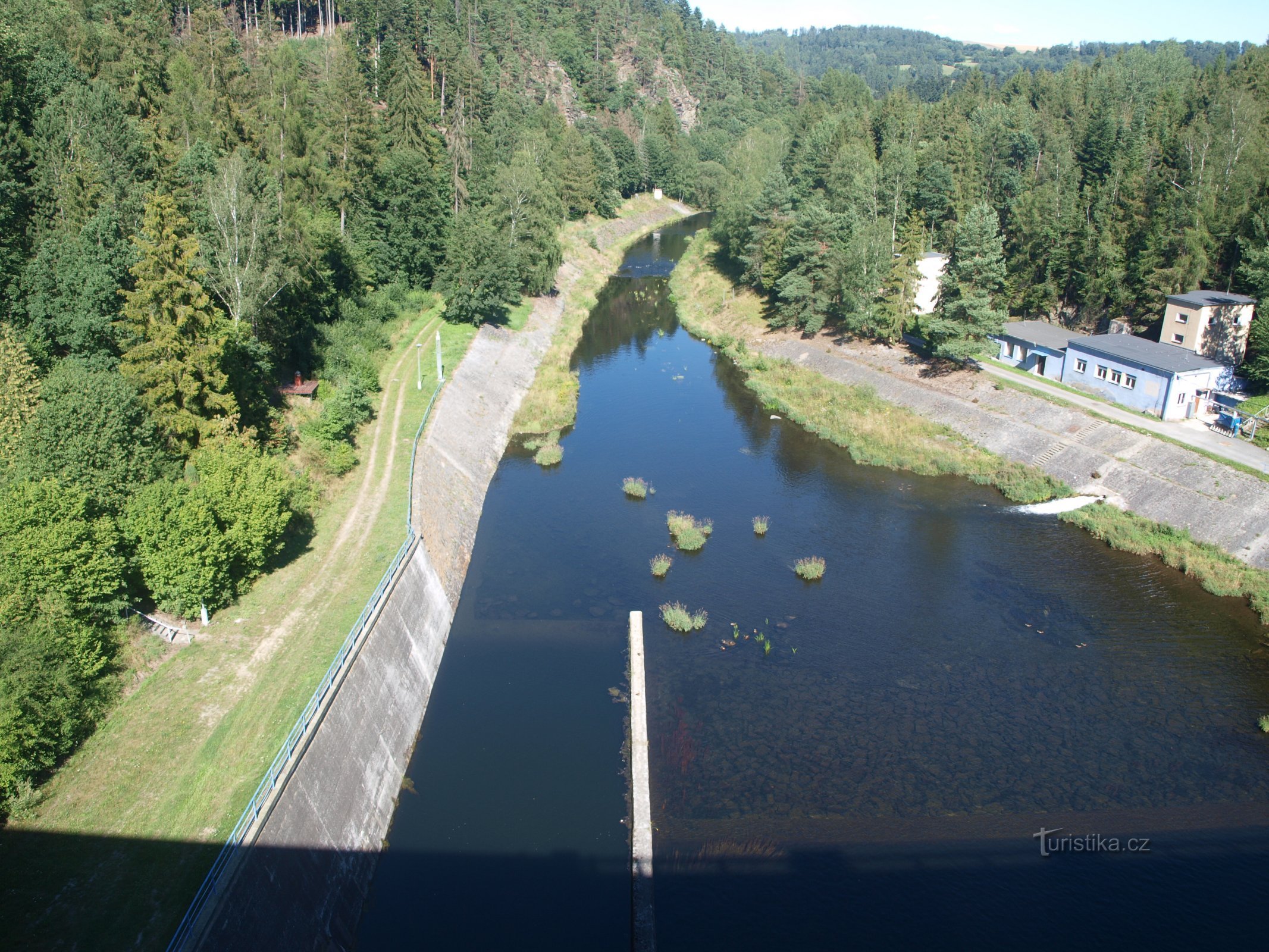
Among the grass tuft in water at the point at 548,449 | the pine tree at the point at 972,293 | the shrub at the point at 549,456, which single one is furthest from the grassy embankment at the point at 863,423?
the shrub at the point at 549,456

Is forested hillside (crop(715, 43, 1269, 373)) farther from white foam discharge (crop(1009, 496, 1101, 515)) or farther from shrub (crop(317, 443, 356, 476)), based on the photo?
shrub (crop(317, 443, 356, 476))

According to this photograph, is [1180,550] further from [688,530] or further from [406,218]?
[406,218]

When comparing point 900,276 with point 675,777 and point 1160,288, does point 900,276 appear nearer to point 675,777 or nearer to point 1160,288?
point 1160,288

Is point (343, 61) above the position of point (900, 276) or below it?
above

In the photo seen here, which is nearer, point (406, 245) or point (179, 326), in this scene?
point (179, 326)

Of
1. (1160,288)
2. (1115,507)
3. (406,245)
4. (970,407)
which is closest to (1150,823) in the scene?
(1115,507)

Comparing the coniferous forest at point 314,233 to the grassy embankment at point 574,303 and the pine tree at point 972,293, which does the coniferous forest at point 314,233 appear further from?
the grassy embankment at point 574,303
